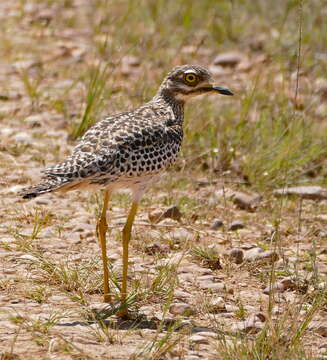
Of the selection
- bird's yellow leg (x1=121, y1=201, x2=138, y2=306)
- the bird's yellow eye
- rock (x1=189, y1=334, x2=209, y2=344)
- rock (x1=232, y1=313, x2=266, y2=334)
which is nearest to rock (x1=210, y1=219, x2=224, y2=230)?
the bird's yellow eye

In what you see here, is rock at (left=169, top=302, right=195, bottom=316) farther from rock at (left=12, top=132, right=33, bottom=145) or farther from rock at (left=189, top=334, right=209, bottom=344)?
rock at (left=12, top=132, right=33, bottom=145)

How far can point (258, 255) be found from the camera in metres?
5.82

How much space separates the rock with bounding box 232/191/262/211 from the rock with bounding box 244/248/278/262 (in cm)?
104

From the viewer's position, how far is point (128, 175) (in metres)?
4.88

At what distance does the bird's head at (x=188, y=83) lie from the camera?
5.81m

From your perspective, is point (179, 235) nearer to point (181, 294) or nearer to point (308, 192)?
point (181, 294)

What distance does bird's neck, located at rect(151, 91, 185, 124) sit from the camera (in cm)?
573

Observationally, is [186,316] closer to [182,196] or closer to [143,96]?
[182,196]

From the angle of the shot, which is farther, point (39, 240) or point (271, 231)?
point (271, 231)

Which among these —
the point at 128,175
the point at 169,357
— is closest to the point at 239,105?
the point at 128,175

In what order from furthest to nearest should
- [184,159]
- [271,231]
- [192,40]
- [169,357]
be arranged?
1. [192,40]
2. [184,159]
3. [271,231]
4. [169,357]

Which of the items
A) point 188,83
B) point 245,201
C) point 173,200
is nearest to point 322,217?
point 245,201

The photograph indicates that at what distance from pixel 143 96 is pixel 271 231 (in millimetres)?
1794

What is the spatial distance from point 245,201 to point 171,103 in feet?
4.82
